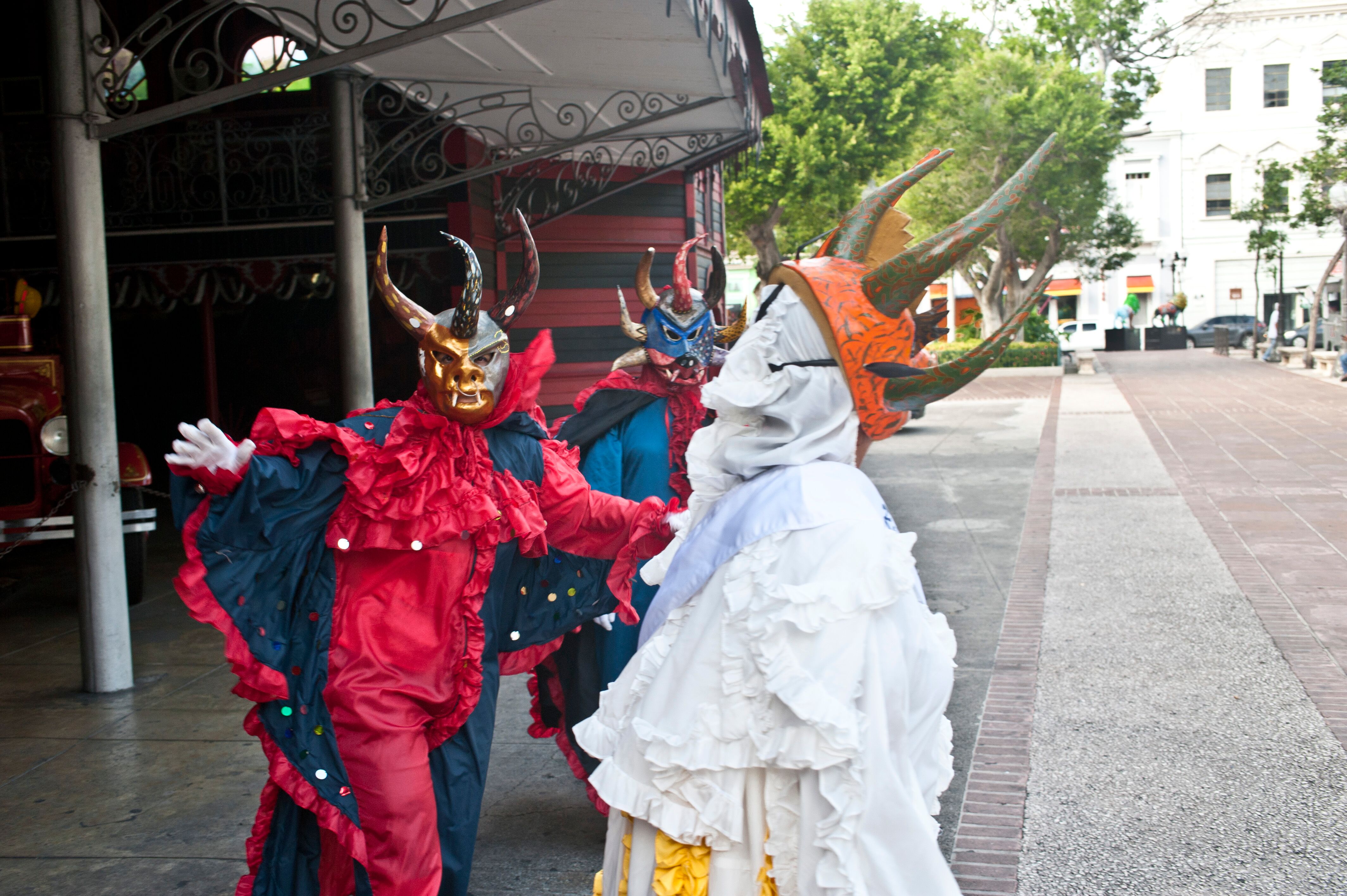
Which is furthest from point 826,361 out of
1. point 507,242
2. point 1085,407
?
point 1085,407

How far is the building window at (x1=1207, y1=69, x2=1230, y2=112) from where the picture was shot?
47.9 metres

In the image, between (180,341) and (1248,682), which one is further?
(180,341)

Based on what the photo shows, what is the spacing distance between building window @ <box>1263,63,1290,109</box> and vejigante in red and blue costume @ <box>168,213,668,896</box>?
175 feet

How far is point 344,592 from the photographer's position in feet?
10.2

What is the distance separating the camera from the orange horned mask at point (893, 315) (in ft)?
6.94

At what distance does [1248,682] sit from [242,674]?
4.89 meters

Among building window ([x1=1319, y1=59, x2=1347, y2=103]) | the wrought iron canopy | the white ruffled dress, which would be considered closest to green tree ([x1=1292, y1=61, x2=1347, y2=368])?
building window ([x1=1319, y1=59, x2=1347, y2=103])

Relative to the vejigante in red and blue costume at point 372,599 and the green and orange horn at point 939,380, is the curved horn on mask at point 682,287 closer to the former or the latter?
the vejigante in red and blue costume at point 372,599

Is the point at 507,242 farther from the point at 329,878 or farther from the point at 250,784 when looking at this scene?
the point at 329,878

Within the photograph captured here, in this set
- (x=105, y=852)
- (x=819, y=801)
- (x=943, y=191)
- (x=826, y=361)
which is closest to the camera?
(x=819, y=801)

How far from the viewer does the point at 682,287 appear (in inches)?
198

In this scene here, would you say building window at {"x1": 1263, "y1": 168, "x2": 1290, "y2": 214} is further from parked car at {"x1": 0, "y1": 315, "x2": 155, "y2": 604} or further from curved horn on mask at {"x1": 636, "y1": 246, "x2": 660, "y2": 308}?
parked car at {"x1": 0, "y1": 315, "x2": 155, "y2": 604}

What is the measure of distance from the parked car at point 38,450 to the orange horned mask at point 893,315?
666 cm

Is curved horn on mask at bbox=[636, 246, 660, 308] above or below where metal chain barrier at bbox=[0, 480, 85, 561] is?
above
